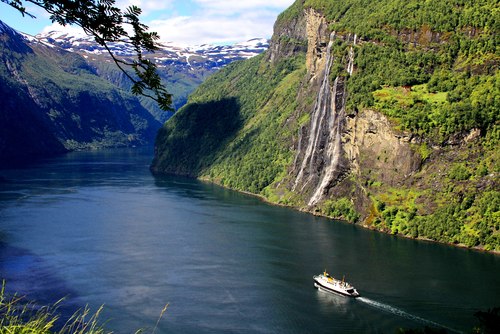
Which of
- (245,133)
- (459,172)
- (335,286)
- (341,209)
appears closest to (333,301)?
(335,286)

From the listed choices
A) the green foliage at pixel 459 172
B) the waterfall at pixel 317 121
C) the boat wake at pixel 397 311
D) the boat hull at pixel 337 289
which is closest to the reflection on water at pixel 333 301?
the boat hull at pixel 337 289

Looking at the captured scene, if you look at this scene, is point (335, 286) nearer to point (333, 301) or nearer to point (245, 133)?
point (333, 301)

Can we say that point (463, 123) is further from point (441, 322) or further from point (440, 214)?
point (441, 322)

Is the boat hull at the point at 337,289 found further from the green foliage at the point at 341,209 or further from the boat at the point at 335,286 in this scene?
the green foliage at the point at 341,209

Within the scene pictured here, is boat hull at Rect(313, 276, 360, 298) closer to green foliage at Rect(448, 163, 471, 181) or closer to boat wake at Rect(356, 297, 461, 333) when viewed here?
boat wake at Rect(356, 297, 461, 333)

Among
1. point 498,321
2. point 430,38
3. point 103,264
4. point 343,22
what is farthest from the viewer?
point 343,22

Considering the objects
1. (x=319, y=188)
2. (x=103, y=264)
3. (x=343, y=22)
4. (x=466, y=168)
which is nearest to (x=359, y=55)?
(x=343, y=22)
